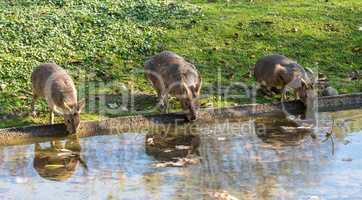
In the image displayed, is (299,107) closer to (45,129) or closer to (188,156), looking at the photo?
(188,156)

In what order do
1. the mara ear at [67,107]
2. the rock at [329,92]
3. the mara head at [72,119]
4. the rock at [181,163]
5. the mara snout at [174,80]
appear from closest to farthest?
the rock at [181,163]
the mara head at [72,119]
the mara ear at [67,107]
the mara snout at [174,80]
the rock at [329,92]

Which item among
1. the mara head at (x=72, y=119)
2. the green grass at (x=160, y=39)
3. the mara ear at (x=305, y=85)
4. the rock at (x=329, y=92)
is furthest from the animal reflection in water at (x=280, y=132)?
the mara head at (x=72, y=119)

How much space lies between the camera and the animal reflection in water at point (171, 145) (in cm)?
1044

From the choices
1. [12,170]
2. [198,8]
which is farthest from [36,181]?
[198,8]

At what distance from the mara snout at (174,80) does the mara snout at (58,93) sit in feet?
4.91

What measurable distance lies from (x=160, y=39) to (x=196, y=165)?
596 centimetres

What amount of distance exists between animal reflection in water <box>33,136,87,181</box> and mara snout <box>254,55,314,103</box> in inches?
146

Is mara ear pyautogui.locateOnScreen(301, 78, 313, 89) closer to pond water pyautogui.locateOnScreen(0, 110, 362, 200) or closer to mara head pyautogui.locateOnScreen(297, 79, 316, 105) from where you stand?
mara head pyautogui.locateOnScreen(297, 79, 316, 105)

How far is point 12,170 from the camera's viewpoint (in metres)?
9.69

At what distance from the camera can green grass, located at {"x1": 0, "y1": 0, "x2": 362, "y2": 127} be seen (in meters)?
13.7

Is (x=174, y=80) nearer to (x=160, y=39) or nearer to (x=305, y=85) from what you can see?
(x=305, y=85)

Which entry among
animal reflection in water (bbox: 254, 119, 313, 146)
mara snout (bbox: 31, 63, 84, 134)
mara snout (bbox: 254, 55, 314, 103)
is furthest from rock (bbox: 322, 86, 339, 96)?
mara snout (bbox: 31, 63, 84, 134)

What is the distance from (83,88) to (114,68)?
3.58 feet

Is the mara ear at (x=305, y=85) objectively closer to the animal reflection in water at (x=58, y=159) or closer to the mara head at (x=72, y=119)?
the mara head at (x=72, y=119)
